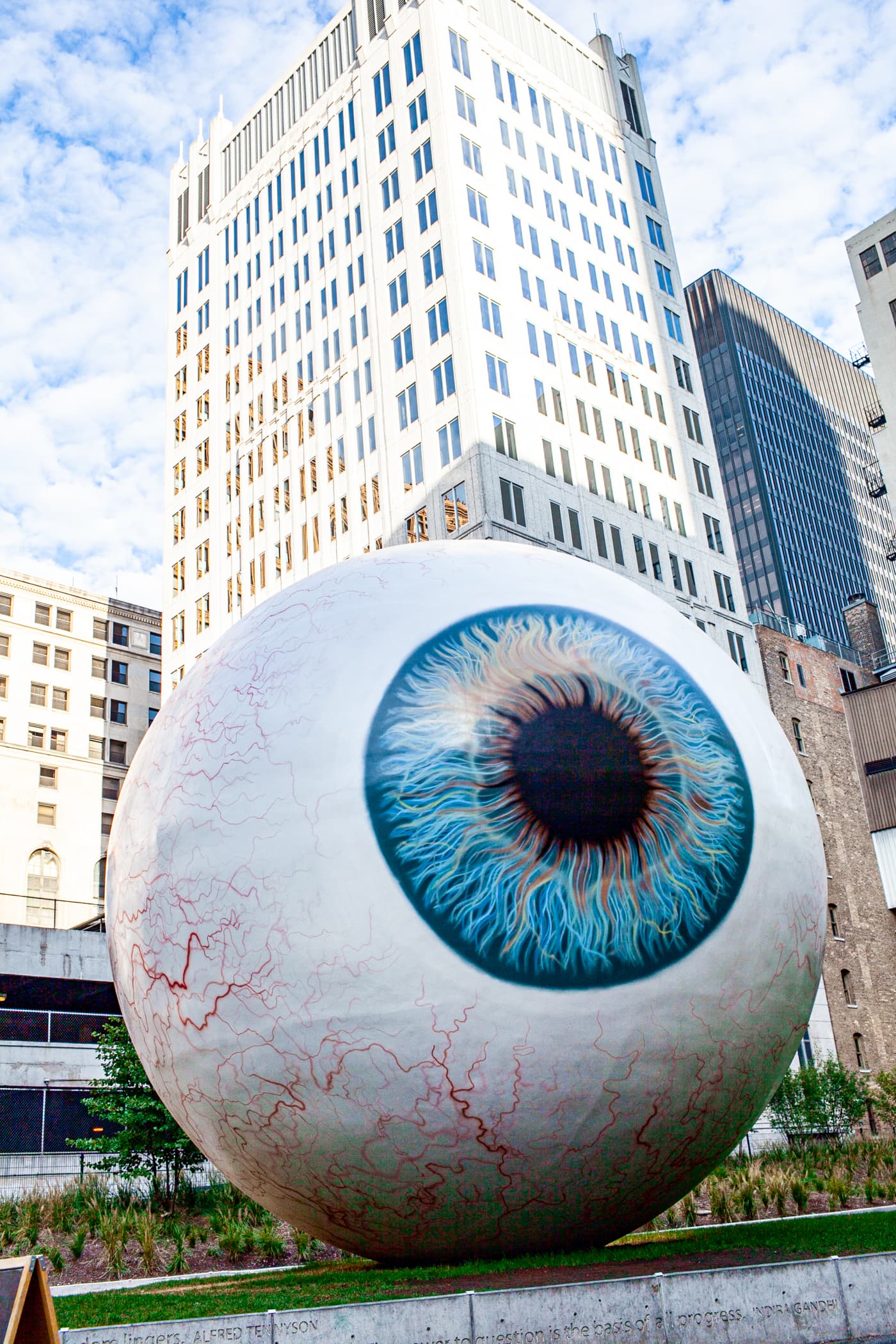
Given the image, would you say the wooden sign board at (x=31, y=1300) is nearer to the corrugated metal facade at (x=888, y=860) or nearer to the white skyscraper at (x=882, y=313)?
the corrugated metal facade at (x=888, y=860)

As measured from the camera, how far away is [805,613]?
131m

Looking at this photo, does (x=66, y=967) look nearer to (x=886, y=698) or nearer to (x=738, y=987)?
(x=738, y=987)

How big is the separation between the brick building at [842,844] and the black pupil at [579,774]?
43839 mm

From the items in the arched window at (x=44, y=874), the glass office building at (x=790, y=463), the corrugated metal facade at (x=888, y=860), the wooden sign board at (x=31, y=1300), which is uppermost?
the glass office building at (x=790, y=463)

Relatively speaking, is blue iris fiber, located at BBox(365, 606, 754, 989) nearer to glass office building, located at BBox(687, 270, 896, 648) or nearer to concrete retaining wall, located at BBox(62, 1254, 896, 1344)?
concrete retaining wall, located at BBox(62, 1254, 896, 1344)

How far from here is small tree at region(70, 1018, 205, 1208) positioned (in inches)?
859

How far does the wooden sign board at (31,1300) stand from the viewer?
6.25 metres

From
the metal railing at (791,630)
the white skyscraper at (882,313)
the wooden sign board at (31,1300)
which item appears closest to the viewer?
the wooden sign board at (31,1300)

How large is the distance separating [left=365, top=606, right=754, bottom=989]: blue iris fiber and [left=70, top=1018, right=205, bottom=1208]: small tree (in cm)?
1539

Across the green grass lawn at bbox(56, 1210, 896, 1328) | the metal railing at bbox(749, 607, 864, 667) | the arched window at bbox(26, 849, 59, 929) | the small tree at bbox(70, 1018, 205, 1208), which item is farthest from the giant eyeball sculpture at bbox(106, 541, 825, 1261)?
the arched window at bbox(26, 849, 59, 929)

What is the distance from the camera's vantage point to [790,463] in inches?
5522

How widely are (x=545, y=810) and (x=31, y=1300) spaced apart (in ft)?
13.4

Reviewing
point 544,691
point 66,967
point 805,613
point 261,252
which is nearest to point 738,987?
point 544,691

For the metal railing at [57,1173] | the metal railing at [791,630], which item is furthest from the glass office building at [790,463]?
the metal railing at [57,1173]
